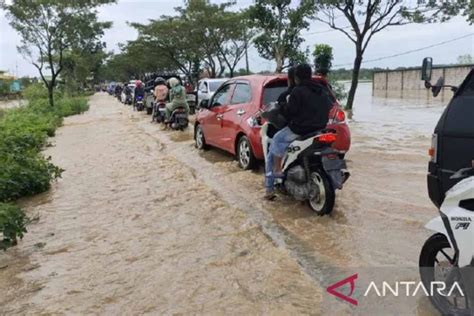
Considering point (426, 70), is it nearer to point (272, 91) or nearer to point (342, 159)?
point (342, 159)

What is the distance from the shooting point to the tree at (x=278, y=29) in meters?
22.9

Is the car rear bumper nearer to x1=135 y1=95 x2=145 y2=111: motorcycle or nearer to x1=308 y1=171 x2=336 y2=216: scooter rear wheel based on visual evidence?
x1=308 y1=171 x2=336 y2=216: scooter rear wheel

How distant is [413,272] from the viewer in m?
3.90

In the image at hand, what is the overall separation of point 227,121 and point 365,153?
304cm

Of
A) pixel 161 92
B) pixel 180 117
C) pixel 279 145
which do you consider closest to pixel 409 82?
pixel 161 92

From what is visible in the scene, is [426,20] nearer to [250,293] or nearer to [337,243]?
[337,243]

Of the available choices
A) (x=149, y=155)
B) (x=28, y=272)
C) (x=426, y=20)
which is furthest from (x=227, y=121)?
(x=426, y=20)

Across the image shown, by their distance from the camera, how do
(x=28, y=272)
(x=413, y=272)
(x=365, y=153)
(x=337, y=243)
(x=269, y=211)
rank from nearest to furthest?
1. (x=413, y=272)
2. (x=28, y=272)
3. (x=337, y=243)
4. (x=269, y=211)
5. (x=365, y=153)

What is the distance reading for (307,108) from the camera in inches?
214

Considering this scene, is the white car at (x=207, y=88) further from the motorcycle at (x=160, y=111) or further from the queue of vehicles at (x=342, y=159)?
the queue of vehicles at (x=342, y=159)

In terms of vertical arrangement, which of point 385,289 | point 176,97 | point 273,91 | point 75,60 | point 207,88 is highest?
point 75,60

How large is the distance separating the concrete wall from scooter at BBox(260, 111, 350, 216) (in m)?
26.1

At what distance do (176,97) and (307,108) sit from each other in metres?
9.46

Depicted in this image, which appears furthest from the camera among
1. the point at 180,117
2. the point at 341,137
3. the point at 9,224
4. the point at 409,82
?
the point at 409,82
